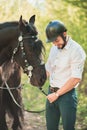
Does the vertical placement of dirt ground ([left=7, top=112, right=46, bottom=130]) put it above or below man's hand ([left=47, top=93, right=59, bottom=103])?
below

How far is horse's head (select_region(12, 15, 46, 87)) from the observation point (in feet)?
15.1

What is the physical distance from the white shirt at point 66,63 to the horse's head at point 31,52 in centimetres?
31

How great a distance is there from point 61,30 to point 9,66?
122 cm

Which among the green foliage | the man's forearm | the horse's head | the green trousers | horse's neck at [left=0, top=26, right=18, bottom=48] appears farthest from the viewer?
the green foliage

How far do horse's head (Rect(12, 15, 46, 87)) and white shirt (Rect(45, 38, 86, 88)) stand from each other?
1.01 ft

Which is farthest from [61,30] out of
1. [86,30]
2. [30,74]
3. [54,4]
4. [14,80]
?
[54,4]

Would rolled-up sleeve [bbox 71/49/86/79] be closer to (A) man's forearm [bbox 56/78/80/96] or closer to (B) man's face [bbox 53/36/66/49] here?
(A) man's forearm [bbox 56/78/80/96]

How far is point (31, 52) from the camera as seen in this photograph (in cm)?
462

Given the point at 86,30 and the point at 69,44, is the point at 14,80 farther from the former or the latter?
the point at 86,30

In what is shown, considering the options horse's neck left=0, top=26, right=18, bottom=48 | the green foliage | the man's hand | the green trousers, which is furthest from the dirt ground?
the man's hand

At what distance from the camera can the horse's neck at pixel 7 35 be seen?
4.78m

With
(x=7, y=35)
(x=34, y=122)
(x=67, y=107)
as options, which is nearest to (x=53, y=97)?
(x=67, y=107)

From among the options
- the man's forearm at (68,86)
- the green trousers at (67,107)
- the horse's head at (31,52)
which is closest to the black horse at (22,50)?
the horse's head at (31,52)

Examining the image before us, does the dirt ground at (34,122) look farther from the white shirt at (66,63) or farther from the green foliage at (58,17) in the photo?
the white shirt at (66,63)
